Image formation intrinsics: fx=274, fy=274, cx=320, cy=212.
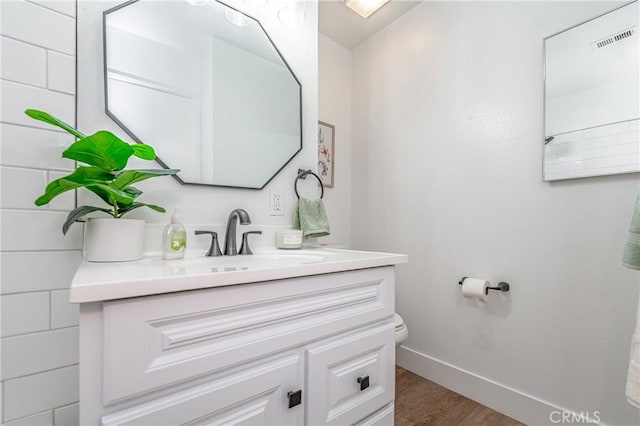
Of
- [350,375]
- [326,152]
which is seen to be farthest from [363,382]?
[326,152]

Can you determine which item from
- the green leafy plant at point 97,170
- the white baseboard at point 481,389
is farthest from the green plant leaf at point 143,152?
the white baseboard at point 481,389

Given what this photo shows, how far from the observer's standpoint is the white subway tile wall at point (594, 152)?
1.04m

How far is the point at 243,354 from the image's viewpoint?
59 cm

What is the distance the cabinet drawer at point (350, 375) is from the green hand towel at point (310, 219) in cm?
50

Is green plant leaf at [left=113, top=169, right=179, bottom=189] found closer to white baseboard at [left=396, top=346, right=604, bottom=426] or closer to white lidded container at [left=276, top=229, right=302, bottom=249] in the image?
white lidded container at [left=276, top=229, right=302, bottom=249]

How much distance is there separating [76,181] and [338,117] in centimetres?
180

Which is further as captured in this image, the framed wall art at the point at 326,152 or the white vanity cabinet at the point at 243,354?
the framed wall art at the point at 326,152

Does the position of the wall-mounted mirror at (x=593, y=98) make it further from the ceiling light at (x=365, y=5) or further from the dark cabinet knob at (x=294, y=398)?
the dark cabinet knob at (x=294, y=398)

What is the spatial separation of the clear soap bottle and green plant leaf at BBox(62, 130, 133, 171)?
0.24 m

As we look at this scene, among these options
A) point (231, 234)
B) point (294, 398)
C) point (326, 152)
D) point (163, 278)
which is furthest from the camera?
point (326, 152)

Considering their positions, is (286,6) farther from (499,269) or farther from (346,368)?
(499,269)

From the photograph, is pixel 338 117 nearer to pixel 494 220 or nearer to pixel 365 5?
pixel 365 5

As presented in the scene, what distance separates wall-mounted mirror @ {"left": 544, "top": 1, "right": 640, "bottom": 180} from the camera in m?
1.04

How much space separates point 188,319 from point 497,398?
5.29 ft
